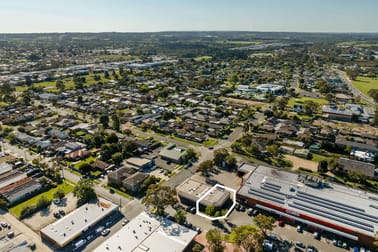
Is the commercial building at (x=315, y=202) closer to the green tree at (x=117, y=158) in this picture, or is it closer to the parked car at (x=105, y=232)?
the parked car at (x=105, y=232)

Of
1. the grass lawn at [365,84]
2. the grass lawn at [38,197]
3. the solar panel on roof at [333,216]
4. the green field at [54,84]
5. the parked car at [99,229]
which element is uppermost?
the green field at [54,84]

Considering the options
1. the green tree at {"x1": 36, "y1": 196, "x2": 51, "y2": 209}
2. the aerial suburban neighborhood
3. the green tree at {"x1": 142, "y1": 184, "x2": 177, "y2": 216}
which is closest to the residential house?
the aerial suburban neighborhood

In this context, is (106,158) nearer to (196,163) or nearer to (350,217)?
(196,163)

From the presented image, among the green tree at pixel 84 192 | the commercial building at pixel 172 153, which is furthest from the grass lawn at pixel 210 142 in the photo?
the green tree at pixel 84 192

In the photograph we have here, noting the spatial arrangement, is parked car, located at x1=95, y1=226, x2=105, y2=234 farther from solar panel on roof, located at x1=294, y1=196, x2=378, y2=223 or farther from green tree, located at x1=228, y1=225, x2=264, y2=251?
solar panel on roof, located at x1=294, y1=196, x2=378, y2=223

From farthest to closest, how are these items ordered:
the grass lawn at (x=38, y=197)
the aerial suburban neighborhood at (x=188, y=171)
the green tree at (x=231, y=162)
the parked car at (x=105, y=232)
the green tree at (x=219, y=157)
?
the green tree at (x=219, y=157) < the green tree at (x=231, y=162) < the grass lawn at (x=38, y=197) < the parked car at (x=105, y=232) < the aerial suburban neighborhood at (x=188, y=171)

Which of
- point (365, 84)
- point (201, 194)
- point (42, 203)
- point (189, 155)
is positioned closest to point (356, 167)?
point (201, 194)
